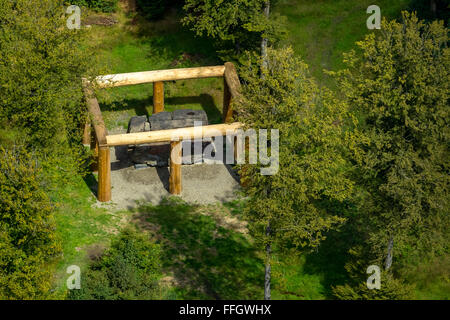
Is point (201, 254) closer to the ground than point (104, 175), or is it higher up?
closer to the ground

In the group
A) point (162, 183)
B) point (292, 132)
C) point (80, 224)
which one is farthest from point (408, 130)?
point (80, 224)

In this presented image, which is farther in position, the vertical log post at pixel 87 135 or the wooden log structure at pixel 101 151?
the vertical log post at pixel 87 135

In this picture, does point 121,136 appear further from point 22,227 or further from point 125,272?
point 22,227

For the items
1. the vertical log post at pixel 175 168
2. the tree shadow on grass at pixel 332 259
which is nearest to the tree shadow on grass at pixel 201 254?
the vertical log post at pixel 175 168

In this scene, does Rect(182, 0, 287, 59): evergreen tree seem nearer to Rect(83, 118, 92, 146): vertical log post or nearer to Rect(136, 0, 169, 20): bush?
Rect(136, 0, 169, 20): bush

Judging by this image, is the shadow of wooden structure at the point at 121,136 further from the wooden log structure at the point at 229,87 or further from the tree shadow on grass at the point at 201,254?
the tree shadow on grass at the point at 201,254

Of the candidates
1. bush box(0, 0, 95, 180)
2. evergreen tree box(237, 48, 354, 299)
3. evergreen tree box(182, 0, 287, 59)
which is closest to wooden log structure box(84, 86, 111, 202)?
bush box(0, 0, 95, 180)
